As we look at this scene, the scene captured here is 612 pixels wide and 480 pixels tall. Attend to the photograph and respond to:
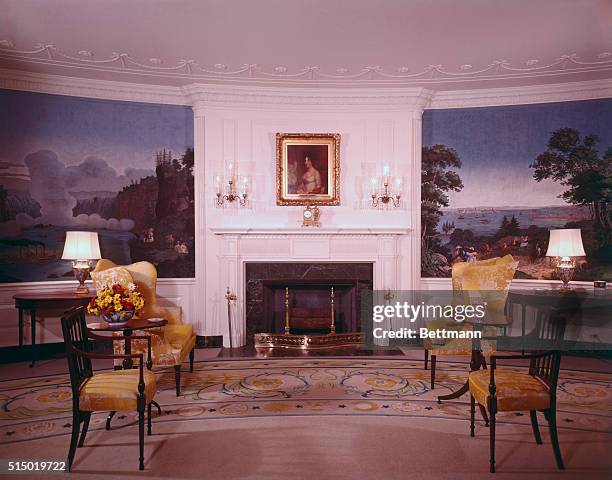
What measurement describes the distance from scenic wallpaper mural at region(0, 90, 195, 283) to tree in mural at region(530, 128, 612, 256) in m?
5.55

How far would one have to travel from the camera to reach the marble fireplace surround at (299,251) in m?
7.50

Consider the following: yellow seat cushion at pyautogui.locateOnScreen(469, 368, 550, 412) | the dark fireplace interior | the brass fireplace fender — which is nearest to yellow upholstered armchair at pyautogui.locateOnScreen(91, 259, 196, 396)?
the brass fireplace fender

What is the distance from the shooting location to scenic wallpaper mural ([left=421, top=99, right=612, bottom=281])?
24.0 ft

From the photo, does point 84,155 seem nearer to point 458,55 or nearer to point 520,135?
point 458,55

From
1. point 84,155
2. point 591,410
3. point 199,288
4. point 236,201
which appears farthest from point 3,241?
point 591,410

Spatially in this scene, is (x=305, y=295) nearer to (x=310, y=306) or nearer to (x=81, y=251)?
(x=310, y=306)

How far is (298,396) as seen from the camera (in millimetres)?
5223

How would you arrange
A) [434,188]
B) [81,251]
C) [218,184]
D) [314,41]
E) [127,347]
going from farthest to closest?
[434,188] → [218,184] → [81,251] → [314,41] → [127,347]

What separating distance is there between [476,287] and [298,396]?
7.78ft

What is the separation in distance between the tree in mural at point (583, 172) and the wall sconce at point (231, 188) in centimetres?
446

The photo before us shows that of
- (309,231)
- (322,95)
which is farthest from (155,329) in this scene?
(322,95)

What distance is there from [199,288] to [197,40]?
3.61 metres

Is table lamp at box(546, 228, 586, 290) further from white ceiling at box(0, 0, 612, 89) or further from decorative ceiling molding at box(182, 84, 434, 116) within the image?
decorative ceiling molding at box(182, 84, 434, 116)

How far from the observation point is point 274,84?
7.36 meters
